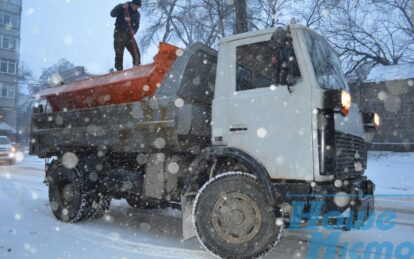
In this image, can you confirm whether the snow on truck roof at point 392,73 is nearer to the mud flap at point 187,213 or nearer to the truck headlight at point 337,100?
the truck headlight at point 337,100

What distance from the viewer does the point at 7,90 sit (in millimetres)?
57500

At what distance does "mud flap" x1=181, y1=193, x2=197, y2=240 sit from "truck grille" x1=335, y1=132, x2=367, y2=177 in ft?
5.92

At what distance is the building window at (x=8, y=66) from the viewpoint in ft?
189

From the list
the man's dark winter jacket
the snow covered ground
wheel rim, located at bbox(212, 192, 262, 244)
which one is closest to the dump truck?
wheel rim, located at bbox(212, 192, 262, 244)

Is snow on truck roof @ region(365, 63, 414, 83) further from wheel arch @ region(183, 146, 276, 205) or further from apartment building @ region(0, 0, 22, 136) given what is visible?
apartment building @ region(0, 0, 22, 136)

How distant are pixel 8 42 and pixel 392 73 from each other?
5227cm

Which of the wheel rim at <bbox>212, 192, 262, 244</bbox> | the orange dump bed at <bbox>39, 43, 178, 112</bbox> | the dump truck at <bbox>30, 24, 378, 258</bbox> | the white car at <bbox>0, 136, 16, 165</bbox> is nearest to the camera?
the dump truck at <bbox>30, 24, 378, 258</bbox>

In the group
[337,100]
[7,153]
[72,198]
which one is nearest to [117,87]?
[72,198]

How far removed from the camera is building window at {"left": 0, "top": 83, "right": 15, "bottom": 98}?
56875mm

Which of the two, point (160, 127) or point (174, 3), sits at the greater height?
point (174, 3)

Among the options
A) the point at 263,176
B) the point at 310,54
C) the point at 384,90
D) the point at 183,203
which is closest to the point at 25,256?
the point at 183,203

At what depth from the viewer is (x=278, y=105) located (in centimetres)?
467

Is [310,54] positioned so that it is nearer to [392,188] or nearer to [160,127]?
[160,127]

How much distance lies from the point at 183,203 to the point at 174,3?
29.5 meters
